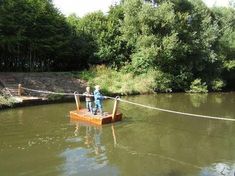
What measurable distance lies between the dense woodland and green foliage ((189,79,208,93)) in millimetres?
97

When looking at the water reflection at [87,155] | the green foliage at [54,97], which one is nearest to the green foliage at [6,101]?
the green foliage at [54,97]

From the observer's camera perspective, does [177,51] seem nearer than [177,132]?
No

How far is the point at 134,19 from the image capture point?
40562mm

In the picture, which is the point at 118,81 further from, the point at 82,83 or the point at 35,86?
the point at 35,86

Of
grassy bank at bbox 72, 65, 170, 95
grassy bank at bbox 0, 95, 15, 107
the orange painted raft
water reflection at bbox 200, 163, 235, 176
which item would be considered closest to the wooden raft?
the orange painted raft

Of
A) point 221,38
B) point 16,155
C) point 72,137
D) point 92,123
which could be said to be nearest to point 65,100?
point 92,123

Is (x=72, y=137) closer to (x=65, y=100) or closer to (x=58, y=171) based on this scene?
(x=58, y=171)

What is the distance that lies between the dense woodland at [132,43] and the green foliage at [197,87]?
0.32 feet

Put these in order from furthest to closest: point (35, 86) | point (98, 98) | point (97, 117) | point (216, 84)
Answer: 1. point (216, 84)
2. point (35, 86)
3. point (98, 98)
4. point (97, 117)

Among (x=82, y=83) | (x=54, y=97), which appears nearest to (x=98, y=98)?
(x=54, y=97)

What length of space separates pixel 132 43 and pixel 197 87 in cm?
775

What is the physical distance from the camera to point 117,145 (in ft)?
55.6

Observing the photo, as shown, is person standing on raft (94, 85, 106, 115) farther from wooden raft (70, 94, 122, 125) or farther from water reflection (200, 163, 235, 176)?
water reflection (200, 163, 235, 176)

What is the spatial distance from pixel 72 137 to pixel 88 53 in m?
23.7
